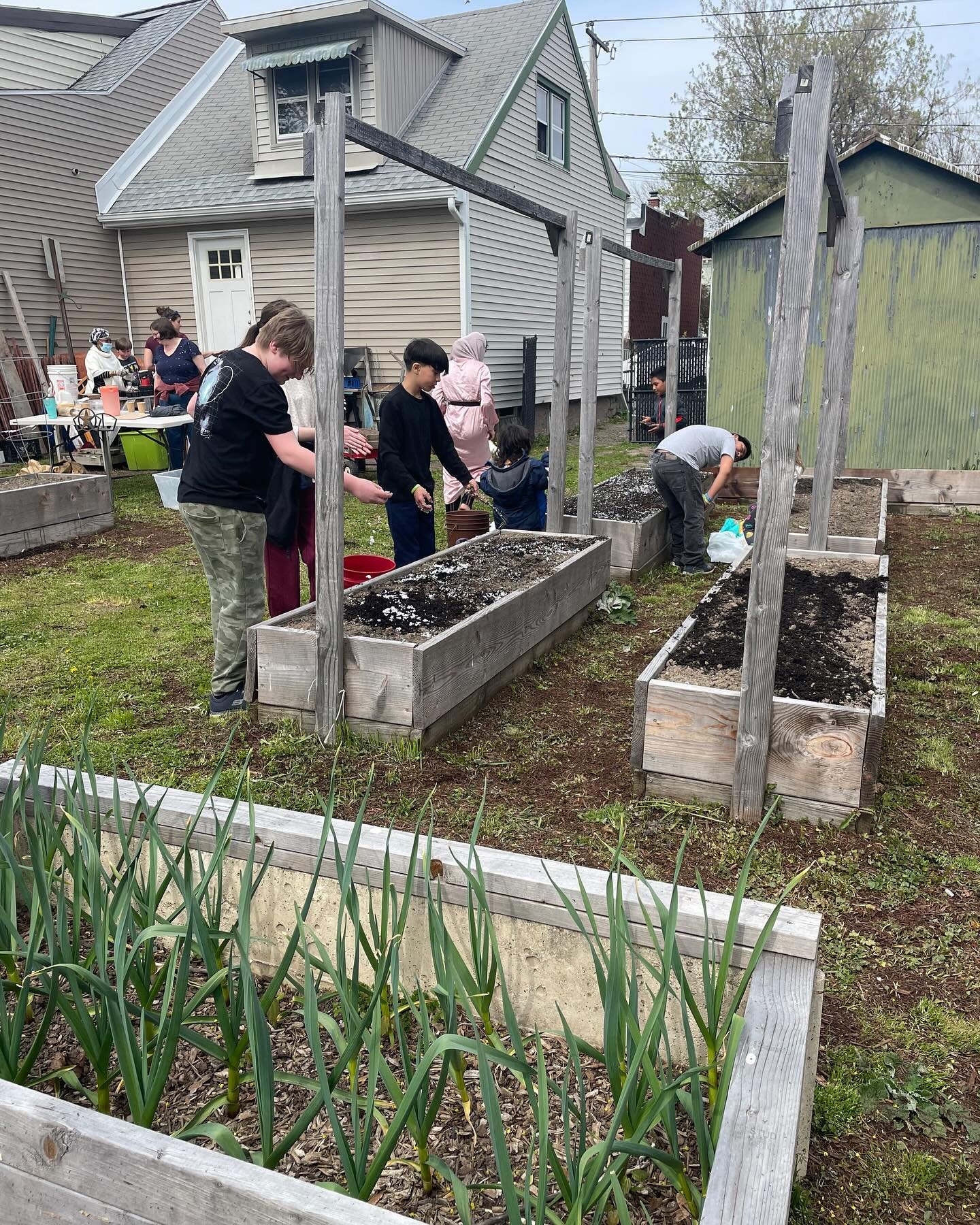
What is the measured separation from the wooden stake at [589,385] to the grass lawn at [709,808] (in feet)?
2.37

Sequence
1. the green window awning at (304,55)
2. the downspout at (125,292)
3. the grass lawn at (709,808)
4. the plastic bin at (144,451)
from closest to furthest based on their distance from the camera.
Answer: the grass lawn at (709,808), the plastic bin at (144,451), the green window awning at (304,55), the downspout at (125,292)

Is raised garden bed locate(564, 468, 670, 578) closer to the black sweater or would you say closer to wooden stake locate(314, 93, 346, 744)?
the black sweater

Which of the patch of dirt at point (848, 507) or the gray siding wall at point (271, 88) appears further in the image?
the gray siding wall at point (271, 88)

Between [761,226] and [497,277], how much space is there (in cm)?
510

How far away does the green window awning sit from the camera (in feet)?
45.7

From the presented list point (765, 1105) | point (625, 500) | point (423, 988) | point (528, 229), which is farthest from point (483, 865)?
point (528, 229)

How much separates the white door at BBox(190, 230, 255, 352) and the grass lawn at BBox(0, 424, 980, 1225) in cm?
961

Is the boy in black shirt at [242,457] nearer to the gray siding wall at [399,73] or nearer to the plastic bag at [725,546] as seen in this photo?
the plastic bag at [725,546]

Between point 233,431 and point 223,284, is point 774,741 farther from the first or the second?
point 223,284

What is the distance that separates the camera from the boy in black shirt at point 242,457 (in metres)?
4.02

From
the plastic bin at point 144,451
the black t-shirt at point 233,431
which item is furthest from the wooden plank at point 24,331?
the black t-shirt at point 233,431

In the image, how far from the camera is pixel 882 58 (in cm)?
2745

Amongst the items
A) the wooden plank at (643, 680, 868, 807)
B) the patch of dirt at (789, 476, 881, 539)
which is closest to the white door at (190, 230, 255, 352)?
the patch of dirt at (789, 476, 881, 539)

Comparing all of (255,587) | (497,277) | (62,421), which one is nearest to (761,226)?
(497,277)
